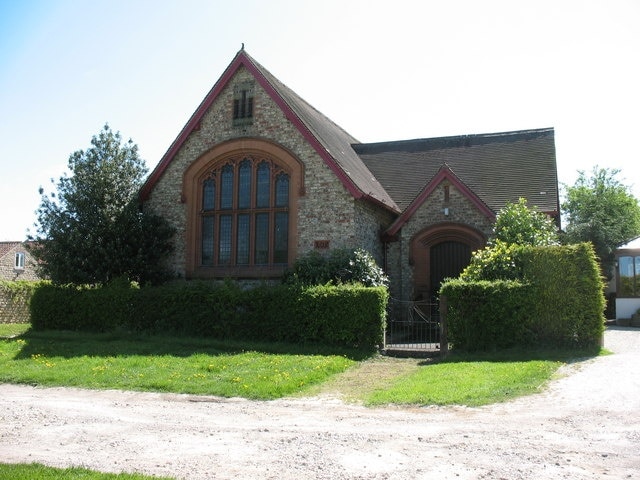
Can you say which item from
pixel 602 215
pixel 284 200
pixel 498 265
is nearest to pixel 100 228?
pixel 284 200

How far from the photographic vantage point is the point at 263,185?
21.4m

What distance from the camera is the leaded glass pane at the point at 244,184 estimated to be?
21562 mm

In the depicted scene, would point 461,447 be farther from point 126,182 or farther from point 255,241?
point 126,182

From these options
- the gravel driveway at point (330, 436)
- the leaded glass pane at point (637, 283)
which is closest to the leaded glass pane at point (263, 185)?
the gravel driveway at point (330, 436)

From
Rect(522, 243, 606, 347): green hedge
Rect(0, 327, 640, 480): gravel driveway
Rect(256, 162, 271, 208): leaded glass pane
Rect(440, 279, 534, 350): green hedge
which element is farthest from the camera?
Rect(256, 162, 271, 208): leaded glass pane

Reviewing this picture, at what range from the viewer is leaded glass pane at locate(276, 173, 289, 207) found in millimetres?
20969

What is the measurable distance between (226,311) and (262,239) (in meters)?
4.01

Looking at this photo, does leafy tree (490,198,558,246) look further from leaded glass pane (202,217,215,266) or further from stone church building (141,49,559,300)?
leaded glass pane (202,217,215,266)

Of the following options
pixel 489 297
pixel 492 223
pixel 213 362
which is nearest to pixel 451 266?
pixel 492 223

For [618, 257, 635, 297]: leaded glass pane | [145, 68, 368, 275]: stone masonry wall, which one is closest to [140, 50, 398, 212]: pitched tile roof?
[145, 68, 368, 275]: stone masonry wall

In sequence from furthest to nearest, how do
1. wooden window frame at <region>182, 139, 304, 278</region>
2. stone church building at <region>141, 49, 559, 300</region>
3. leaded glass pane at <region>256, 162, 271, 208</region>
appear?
leaded glass pane at <region>256, 162, 271, 208</region>, wooden window frame at <region>182, 139, 304, 278</region>, stone church building at <region>141, 49, 559, 300</region>

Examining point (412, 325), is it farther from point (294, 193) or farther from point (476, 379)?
point (476, 379)

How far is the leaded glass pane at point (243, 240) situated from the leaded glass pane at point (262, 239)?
37cm

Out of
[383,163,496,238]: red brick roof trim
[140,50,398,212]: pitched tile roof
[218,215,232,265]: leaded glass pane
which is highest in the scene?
[140,50,398,212]: pitched tile roof
